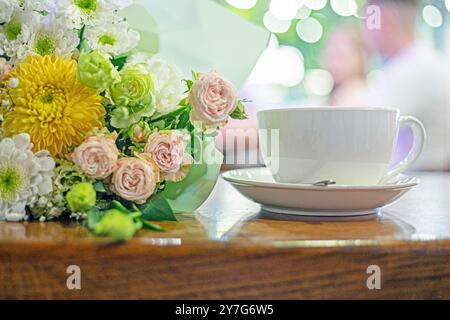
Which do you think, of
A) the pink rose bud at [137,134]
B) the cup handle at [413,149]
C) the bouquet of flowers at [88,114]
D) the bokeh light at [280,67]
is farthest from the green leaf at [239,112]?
the bokeh light at [280,67]

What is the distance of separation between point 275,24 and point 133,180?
1.14 metres

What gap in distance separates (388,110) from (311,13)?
105 centimetres

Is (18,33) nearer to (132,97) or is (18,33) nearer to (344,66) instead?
(132,97)

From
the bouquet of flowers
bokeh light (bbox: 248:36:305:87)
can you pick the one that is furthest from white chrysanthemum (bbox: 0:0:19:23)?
bokeh light (bbox: 248:36:305:87)

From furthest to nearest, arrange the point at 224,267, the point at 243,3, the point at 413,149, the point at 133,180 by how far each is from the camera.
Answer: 1. the point at 243,3
2. the point at 413,149
3. the point at 133,180
4. the point at 224,267

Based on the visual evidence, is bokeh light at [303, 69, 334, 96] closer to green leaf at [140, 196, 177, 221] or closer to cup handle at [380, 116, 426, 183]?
cup handle at [380, 116, 426, 183]

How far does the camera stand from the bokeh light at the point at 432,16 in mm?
1610

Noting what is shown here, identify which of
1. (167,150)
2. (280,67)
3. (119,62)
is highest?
(280,67)

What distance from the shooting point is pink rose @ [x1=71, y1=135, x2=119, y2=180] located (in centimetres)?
56

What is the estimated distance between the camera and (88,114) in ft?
1.90

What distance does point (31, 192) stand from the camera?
56 centimetres

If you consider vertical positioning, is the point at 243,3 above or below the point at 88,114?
above

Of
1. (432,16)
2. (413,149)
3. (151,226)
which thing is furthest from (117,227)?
(432,16)

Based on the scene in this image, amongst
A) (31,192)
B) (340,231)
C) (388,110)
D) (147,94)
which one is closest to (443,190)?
(388,110)
